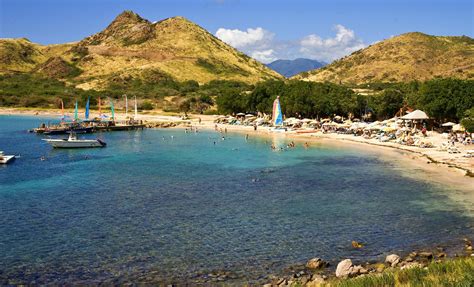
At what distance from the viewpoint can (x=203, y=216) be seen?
128 ft

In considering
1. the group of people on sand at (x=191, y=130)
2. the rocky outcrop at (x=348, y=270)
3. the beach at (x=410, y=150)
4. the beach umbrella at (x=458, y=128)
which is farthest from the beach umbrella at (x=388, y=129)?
the rocky outcrop at (x=348, y=270)

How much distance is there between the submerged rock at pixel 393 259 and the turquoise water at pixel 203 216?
184 centimetres

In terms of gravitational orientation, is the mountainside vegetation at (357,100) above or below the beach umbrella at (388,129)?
above

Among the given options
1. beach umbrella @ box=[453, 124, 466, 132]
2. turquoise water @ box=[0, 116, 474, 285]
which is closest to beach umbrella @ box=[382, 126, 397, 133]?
beach umbrella @ box=[453, 124, 466, 132]

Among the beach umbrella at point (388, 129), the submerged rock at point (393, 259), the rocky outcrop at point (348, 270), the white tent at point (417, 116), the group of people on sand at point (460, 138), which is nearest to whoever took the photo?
the rocky outcrop at point (348, 270)

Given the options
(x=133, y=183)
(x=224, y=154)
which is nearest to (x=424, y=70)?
(x=224, y=154)

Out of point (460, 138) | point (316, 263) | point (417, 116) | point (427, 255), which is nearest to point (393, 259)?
point (427, 255)

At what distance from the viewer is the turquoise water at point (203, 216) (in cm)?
2892

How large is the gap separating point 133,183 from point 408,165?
108 ft

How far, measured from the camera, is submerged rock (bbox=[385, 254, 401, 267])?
27.5m

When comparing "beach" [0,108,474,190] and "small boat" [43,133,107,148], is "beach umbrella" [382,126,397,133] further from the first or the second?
"small boat" [43,133,107,148]

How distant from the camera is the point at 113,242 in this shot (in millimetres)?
32500

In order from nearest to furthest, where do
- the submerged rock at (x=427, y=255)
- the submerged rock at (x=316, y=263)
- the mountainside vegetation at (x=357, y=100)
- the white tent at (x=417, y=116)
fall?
the submerged rock at (x=316, y=263) → the submerged rock at (x=427, y=255) → the white tent at (x=417, y=116) → the mountainside vegetation at (x=357, y=100)

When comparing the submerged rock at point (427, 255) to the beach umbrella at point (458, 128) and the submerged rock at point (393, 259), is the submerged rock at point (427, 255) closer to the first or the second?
the submerged rock at point (393, 259)
